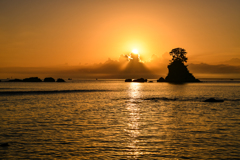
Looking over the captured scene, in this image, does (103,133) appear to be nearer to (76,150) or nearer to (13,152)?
(76,150)

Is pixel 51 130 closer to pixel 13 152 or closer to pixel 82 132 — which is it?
pixel 82 132

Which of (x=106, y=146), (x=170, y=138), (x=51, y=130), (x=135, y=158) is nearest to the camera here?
(x=135, y=158)

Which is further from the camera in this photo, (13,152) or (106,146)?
(106,146)

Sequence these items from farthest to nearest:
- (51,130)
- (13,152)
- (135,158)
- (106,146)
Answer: (51,130)
(106,146)
(13,152)
(135,158)

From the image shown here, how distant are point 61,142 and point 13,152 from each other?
3.94 meters

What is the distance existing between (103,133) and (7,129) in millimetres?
10675

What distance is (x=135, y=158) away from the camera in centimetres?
1548

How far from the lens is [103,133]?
75.5ft

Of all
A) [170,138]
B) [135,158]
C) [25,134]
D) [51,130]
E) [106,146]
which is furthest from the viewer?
[51,130]

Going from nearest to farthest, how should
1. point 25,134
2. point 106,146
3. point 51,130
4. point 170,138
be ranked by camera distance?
point 106,146 → point 170,138 → point 25,134 → point 51,130

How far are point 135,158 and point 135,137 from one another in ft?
19.2

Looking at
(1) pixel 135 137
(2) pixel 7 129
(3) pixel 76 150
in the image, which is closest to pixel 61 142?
(3) pixel 76 150

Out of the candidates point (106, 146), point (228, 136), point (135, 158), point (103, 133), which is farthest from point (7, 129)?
point (228, 136)

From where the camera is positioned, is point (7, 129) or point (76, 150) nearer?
point (76, 150)
